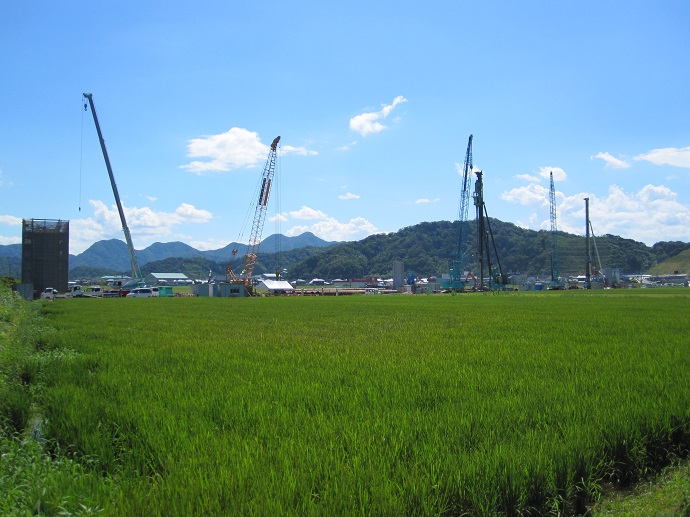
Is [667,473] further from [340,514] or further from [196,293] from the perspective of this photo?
[196,293]

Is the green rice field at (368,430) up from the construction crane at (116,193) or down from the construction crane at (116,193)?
down

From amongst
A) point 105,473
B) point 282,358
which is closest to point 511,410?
point 105,473

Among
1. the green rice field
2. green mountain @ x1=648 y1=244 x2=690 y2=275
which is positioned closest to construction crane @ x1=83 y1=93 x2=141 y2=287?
the green rice field

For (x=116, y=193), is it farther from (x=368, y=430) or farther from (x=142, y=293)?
(x=368, y=430)

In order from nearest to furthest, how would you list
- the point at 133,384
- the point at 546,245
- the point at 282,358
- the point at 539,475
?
the point at 539,475
the point at 133,384
the point at 282,358
the point at 546,245

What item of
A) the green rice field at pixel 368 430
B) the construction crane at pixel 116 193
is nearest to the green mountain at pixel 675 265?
the construction crane at pixel 116 193

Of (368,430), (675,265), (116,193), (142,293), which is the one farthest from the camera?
(675,265)

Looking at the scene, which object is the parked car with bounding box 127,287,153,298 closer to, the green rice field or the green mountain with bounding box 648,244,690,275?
the green rice field

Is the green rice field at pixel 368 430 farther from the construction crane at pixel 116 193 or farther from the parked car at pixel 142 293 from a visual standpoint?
the construction crane at pixel 116 193

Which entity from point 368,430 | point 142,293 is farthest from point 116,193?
point 368,430

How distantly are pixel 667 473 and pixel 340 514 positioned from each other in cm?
315

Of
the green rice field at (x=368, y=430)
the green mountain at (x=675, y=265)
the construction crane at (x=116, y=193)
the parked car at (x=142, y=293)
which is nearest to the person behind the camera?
the green rice field at (x=368, y=430)

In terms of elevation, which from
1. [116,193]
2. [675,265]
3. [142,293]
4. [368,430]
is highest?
[116,193]

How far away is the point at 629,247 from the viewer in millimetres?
192375
